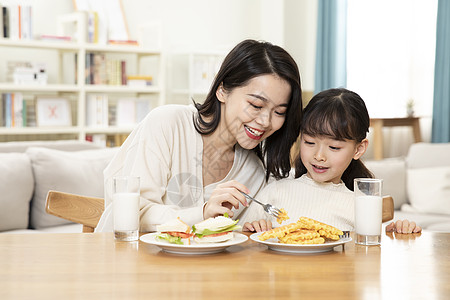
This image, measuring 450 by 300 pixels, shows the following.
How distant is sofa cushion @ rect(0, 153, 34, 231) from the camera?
2959mm

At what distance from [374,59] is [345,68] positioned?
309 mm

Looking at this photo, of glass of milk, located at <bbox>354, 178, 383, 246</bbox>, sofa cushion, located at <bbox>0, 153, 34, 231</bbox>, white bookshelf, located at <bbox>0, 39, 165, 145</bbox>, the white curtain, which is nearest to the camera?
glass of milk, located at <bbox>354, 178, 383, 246</bbox>

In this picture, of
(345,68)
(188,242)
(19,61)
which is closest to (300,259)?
(188,242)

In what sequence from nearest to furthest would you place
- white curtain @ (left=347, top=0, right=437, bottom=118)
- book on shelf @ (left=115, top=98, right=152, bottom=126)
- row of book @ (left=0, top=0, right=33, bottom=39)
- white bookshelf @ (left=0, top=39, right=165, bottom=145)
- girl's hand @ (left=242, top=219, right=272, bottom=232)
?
1. girl's hand @ (left=242, top=219, right=272, bottom=232)
2. row of book @ (left=0, top=0, right=33, bottom=39)
3. white bookshelf @ (left=0, top=39, right=165, bottom=145)
4. book on shelf @ (left=115, top=98, right=152, bottom=126)
5. white curtain @ (left=347, top=0, right=437, bottom=118)

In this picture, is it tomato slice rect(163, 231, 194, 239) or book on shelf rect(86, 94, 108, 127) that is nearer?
tomato slice rect(163, 231, 194, 239)

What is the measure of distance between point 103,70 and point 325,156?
3619 millimetres

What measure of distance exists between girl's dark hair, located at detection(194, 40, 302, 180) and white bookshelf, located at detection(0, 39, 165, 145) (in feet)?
10.1

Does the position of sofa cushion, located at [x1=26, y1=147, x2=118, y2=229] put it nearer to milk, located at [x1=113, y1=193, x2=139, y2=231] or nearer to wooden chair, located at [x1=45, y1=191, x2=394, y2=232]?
wooden chair, located at [x1=45, y1=191, x2=394, y2=232]

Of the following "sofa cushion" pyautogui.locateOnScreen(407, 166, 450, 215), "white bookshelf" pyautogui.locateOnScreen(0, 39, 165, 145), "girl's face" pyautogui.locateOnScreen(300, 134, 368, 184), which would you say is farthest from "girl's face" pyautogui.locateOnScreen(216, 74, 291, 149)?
"white bookshelf" pyautogui.locateOnScreen(0, 39, 165, 145)

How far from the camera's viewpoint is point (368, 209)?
125 cm

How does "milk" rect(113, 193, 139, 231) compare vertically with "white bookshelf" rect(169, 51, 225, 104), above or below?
below

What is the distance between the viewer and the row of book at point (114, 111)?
16.4 ft

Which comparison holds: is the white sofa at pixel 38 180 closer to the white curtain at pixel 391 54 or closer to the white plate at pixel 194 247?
the white plate at pixel 194 247

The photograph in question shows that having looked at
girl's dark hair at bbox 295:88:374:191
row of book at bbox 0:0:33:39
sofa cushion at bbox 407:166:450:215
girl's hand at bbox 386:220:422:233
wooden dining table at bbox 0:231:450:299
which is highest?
row of book at bbox 0:0:33:39
